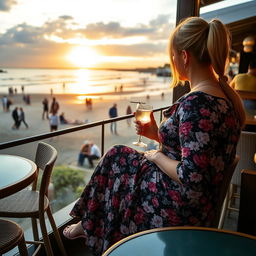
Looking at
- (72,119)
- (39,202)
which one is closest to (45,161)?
(39,202)

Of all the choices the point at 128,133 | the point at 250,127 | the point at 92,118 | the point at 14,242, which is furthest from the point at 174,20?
the point at 92,118

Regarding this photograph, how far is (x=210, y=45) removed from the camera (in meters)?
1.31

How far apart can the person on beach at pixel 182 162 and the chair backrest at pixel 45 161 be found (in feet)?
0.81

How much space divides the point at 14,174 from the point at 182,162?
0.90 metres

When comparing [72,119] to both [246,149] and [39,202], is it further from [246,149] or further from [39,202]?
[39,202]

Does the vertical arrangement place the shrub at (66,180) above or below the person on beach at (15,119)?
below

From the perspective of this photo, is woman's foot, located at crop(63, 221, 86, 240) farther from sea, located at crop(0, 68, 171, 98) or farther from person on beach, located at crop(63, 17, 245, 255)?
sea, located at crop(0, 68, 171, 98)

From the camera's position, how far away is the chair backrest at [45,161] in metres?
1.60

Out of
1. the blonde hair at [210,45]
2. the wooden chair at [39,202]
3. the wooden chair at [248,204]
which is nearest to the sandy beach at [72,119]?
the wooden chair at [39,202]

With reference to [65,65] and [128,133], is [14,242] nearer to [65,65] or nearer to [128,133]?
[128,133]

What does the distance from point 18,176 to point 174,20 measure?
97.4 inches

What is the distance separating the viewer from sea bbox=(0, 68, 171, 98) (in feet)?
125

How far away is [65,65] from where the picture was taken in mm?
39750

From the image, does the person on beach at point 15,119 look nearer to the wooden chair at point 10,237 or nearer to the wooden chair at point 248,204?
the wooden chair at point 10,237
